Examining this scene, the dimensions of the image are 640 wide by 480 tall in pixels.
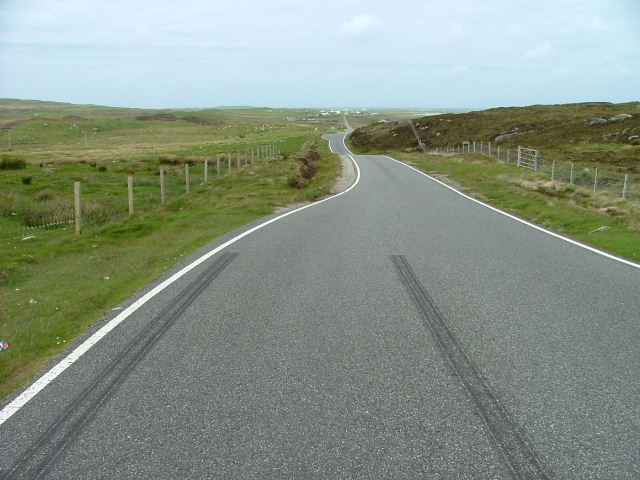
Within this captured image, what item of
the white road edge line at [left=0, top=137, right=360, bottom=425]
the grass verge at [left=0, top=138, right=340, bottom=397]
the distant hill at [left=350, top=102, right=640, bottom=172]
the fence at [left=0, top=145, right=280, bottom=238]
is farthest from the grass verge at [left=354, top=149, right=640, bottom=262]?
the distant hill at [left=350, top=102, right=640, bottom=172]

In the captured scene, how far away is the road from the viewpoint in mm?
3346

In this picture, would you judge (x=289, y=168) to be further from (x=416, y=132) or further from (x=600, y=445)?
(x=416, y=132)

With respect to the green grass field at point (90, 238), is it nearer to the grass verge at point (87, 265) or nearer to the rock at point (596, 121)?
the grass verge at point (87, 265)

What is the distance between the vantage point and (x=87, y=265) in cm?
1039

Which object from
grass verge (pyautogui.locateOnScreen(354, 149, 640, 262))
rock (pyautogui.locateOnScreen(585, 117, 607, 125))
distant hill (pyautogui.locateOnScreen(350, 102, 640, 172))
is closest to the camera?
grass verge (pyautogui.locateOnScreen(354, 149, 640, 262))

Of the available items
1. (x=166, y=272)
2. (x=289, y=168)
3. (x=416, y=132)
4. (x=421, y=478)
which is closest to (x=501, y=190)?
(x=289, y=168)

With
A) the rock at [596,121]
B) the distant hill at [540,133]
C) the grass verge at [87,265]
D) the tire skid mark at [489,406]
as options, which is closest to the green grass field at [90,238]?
the grass verge at [87,265]

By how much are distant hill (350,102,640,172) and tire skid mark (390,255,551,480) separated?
31.3 meters

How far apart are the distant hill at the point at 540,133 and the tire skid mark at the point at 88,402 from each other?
32.9m

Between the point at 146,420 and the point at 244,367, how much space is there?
1062 mm

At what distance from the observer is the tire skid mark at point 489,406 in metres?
3.28

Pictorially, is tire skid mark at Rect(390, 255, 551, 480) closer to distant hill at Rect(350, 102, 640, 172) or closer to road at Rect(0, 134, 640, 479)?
road at Rect(0, 134, 640, 479)

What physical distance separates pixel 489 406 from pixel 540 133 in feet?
195

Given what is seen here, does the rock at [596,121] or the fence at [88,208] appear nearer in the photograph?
the fence at [88,208]
